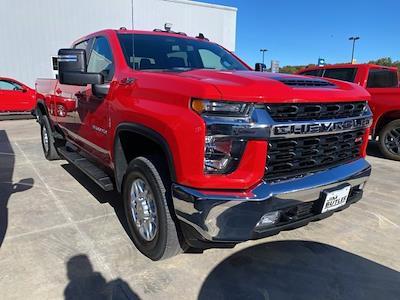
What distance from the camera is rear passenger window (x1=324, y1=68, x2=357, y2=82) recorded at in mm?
7445

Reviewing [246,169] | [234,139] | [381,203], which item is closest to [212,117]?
[234,139]

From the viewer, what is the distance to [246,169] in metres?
2.29

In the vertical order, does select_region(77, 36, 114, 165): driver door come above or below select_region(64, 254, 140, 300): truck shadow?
above

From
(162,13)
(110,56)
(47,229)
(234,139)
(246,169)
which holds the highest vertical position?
(162,13)

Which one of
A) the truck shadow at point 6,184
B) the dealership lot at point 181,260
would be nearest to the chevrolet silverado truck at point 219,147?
the dealership lot at point 181,260

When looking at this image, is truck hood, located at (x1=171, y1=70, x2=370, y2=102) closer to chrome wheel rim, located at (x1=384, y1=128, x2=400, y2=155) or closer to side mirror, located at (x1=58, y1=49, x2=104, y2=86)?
side mirror, located at (x1=58, y1=49, x2=104, y2=86)

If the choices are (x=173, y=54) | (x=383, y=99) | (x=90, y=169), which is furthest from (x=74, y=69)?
(x=383, y=99)

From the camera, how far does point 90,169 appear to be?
13.5ft

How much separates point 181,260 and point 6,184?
3339mm

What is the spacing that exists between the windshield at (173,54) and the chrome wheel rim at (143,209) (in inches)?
44.8

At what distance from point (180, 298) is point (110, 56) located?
7.98 ft

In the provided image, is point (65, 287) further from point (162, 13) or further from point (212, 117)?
point (162, 13)

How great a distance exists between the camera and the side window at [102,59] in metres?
3.50

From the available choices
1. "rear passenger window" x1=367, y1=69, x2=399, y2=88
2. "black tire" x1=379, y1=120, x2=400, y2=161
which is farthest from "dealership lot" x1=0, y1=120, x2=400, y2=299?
"rear passenger window" x1=367, y1=69, x2=399, y2=88
